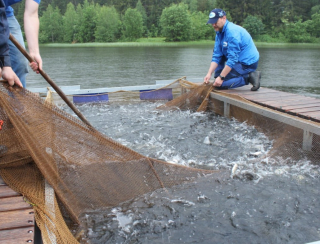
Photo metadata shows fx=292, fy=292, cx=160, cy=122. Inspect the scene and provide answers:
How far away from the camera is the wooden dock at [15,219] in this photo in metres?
2.03

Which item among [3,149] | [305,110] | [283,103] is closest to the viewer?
[3,149]

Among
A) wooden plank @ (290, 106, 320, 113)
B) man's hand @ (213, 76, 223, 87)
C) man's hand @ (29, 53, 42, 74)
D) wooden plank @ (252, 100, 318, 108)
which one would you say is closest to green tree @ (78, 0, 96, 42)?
man's hand @ (213, 76, 223, 87)

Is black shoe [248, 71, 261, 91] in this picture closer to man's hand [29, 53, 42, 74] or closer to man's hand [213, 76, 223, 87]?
man's hand [213, 76, 223, 87]

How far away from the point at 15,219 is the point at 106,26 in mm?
89705

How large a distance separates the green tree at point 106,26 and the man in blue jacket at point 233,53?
79616 millimetres

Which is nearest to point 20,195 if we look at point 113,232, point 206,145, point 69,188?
point 69,188

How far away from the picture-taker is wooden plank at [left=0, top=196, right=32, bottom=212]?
2.42 meters

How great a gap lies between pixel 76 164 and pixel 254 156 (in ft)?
11.0

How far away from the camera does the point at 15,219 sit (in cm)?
226

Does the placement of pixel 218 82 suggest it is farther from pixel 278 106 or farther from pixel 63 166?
pixel 63 166

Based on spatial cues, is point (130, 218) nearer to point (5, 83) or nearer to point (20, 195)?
point (20, 195)

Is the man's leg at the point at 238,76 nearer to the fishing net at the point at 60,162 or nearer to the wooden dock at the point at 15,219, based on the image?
the fishing net at the point at 60,162

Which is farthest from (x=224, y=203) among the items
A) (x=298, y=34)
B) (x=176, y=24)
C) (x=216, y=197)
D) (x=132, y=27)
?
(x=132, y=27)

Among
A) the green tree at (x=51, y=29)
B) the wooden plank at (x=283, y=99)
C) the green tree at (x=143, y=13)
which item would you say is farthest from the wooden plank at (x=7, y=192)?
the green tree at (x=143, y=13)
